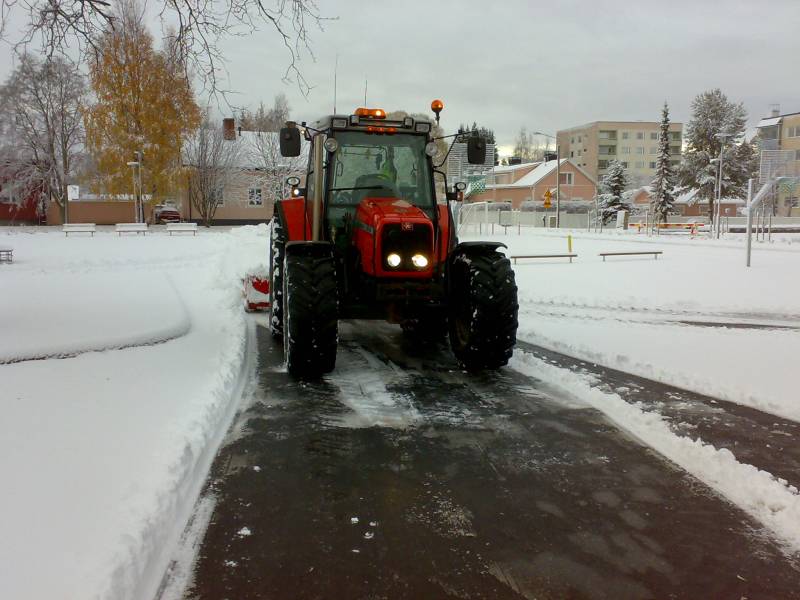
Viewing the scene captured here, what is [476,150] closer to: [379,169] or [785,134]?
[379,169]

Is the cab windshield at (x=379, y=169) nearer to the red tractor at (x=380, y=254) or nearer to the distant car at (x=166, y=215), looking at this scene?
the red tractor at (x=380, y=254)

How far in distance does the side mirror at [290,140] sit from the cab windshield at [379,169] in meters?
0.54

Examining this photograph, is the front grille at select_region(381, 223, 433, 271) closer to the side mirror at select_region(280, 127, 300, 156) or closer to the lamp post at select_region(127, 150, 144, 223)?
the side mirror at select_region(280, 127, 300, 156)

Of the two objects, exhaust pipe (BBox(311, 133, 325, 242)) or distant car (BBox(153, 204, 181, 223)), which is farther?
distant car (BBox(153, 204, 181, 223))

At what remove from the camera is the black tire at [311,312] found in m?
6.14

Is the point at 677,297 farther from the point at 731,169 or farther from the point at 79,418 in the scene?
the point at 731,169

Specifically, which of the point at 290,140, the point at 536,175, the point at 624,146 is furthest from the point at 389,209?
the point at 624,146

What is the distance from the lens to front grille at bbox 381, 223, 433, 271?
6.41 meters

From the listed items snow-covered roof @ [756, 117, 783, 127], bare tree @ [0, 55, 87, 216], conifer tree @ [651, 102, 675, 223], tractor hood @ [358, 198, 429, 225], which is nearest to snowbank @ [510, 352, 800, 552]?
tractor hood @ [358, 198, 429, 225]

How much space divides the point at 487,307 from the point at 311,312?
5.79ft

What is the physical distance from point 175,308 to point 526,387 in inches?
248

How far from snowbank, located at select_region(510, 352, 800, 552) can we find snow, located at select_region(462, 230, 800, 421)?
4.03 ft

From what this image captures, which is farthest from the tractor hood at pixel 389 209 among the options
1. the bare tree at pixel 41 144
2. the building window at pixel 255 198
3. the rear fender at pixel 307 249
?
the building window at pixel 255 198

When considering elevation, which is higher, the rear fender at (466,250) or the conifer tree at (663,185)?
the conifer tree at (663,185)
